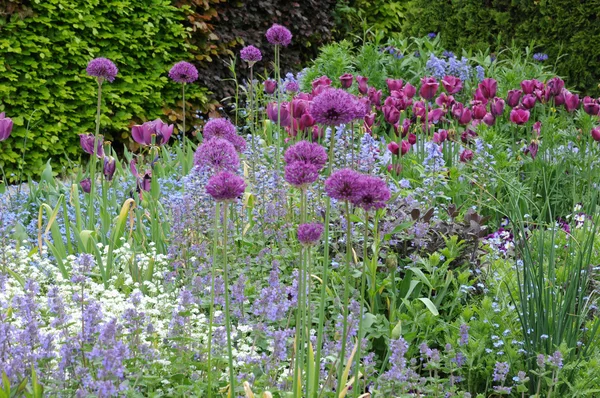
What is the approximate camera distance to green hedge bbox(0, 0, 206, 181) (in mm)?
6363

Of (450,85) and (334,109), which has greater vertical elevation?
(450,85)

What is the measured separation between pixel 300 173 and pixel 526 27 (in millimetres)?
6554

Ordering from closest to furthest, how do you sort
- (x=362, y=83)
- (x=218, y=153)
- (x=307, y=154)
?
1. (x=307, y=154)
2. (x=218, y=153)
3. (x=362, y=83)

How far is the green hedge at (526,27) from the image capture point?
7.20 meters

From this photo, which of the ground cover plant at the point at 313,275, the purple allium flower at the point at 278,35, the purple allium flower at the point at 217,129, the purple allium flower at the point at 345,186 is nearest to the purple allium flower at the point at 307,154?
the ground cover plant at the point at 313,275

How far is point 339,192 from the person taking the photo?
5.31ft

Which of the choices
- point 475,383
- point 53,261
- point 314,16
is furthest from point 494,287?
point 314,16

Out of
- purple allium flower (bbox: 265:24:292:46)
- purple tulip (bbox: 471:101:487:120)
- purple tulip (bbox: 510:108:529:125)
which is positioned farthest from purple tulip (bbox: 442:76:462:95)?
purple allium flower (bbox: 265:24:292:46)

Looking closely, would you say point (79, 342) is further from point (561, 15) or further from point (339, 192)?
point (561, 15)

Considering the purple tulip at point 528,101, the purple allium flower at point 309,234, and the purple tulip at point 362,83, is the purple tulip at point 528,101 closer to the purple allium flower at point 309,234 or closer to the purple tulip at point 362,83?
the purple tulip at point 362,83

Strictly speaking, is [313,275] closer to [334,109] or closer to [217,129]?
[217,129]

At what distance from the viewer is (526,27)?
7637 millimetres

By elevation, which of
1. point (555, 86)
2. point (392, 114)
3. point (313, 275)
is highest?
point (555, 86)

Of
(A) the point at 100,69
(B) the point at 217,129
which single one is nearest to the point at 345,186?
(B) the point at 217,129
